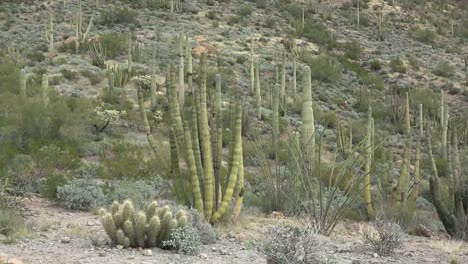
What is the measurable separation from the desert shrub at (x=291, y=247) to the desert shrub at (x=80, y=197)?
440cm

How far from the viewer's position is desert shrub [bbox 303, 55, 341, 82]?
2755 cm

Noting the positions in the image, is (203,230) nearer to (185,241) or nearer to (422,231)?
(185,241)

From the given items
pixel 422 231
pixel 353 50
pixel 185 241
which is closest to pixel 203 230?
pixel 185 241

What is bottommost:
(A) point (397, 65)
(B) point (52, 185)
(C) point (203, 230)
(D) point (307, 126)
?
(A) point (397, 65)

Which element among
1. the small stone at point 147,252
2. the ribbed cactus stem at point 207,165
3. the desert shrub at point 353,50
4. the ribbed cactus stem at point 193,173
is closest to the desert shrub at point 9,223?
the small stone at point 147,252

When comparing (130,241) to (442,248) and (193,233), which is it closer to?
(193,233)

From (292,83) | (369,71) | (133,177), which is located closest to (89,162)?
(133,177)

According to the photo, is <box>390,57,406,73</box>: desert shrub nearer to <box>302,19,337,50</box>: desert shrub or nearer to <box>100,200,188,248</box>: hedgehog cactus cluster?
<box>302,19,337,50</box>: desert shrub

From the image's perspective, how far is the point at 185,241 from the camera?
260 inches

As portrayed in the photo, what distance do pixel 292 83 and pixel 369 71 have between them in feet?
25.6

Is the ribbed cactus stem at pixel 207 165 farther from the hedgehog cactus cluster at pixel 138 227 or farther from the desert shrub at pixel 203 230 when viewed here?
the hedgehog cactus cluster at pixel 138 227

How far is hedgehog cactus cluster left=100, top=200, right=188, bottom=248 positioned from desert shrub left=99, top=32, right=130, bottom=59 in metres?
19.2

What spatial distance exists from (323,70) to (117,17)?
37.1 ft

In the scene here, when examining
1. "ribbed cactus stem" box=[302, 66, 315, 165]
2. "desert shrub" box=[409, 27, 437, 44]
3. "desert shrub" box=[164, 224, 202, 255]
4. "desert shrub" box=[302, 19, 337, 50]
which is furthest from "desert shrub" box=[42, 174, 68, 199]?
"desert shrub" box=[409, 27, 437, 44]
